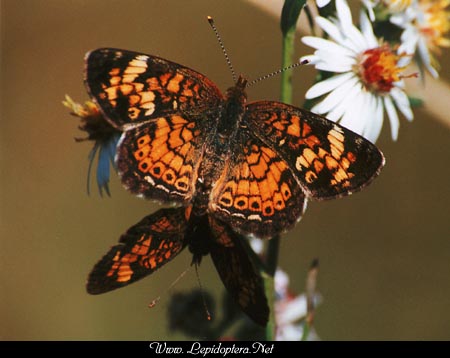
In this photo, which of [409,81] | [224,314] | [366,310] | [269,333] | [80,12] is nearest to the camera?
[269,333]

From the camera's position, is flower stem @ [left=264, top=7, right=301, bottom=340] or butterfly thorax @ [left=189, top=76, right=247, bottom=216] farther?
flower stem @ [left=264, top=7, right=301, bottom=340]

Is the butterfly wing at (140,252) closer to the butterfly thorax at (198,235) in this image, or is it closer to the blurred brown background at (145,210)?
the butterfly thorax at (198,235)

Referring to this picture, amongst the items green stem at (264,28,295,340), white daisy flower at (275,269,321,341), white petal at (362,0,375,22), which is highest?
white petal at (362,0,375,22)

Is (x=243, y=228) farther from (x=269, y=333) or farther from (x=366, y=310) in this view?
(x=366, y=310)

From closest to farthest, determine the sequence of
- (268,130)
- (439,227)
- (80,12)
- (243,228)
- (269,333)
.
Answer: (243,228) < (268,130) < (269,333) < (439,227) < (80,12)

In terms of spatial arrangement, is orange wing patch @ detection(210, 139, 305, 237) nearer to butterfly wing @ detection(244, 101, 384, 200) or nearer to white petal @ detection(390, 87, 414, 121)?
butterfly wing @ detection(244, 101, 384, 200)

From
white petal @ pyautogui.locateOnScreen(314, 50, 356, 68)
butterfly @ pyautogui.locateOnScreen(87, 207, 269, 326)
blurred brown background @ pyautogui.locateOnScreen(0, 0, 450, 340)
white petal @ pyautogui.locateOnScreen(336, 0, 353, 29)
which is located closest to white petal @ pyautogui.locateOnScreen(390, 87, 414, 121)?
white petal @ pyautogui.locateOnScreen(314, 50, 356, 68)
